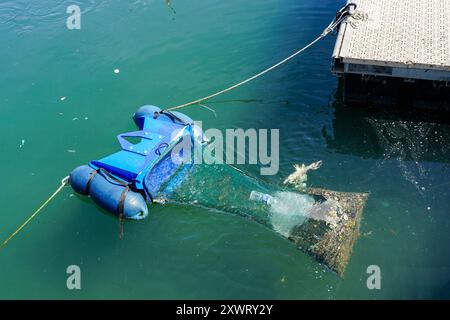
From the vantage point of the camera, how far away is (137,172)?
10.7m

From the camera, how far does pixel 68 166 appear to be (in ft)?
41.5

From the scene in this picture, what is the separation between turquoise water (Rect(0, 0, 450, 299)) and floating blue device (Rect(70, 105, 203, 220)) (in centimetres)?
59

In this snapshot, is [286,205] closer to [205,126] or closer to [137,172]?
[137,172]

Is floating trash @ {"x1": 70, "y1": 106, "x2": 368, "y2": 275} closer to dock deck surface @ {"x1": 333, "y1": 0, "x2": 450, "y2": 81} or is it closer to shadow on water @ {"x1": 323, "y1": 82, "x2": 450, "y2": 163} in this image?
shadow on water @ {"x1": 323, "y1": 82, "x2": 450, "y2": 163}

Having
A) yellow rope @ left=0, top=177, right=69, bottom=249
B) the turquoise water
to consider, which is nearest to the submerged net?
the turquoise water

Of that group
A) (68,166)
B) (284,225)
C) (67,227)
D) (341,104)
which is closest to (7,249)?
(67,227)

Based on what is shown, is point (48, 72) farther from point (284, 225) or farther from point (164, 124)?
point (284, 225)

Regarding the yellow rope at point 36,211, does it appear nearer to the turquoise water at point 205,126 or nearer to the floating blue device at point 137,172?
the turquoise water at point 205,126

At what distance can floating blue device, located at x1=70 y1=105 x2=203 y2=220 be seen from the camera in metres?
10.6

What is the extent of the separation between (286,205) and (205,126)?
3796mm

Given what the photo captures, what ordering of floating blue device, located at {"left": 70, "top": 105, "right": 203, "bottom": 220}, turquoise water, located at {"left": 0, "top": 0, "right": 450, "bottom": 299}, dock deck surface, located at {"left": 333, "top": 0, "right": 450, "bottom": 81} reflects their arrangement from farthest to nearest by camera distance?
dock deck surface, located at {"left": 333, "top": 0, "right": 450, "bottom": 81}
floating blue device, located at {"left": 70, "top": 105, "right": 203, "bottom": 220}
turquoise water, located at {"left": 0, "top": 0, "right": 450, "bottom": 299}

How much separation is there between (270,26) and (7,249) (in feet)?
36.7

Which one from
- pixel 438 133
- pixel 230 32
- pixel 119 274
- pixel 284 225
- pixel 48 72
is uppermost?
pixel 230 32

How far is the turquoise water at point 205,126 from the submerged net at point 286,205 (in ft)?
0.83
